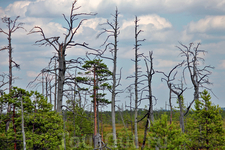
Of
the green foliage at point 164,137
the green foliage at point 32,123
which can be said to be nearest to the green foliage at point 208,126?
the green foliage at point 164,137

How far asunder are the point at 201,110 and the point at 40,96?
14.1 meters

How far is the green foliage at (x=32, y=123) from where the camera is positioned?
15695 millimetres

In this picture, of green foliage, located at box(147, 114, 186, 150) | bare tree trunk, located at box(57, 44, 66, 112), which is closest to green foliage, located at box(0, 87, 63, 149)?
bare tree trunk, located at box(57, 44, 66, 112)

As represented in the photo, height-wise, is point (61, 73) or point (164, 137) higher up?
point (61, 73)

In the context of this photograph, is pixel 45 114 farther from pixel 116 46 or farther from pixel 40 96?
pixel 116 46

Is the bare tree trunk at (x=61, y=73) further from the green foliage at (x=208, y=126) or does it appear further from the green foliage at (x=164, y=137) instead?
the green foliage at (x=208, y=126)

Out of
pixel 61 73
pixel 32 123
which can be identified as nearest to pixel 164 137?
pixel 61 73

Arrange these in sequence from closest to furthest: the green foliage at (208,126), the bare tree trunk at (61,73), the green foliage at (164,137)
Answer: the bare tree trunk at (61,73), the green foliage at (164,137), the green foliage at (208,126)

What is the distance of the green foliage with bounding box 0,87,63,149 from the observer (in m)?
15.7

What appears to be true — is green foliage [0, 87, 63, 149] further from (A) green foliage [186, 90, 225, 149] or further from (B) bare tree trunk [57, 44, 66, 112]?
(A) green foliage [186, 90, 225, 149]

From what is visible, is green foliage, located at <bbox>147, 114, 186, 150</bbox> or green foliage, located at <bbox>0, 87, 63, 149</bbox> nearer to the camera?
green foliage, located at <bbox>147, 114, 186, 150</bbox>

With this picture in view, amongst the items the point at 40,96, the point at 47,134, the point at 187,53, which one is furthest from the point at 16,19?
the point at 187,53

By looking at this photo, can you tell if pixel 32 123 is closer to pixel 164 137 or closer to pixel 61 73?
pixel 61 73

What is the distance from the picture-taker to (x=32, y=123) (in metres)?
16.4
